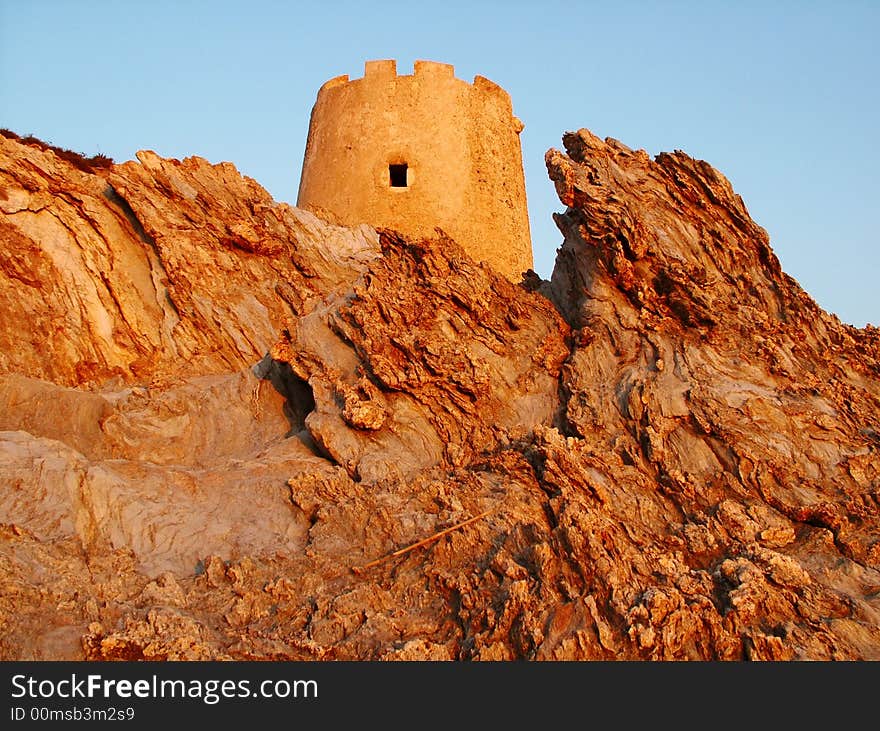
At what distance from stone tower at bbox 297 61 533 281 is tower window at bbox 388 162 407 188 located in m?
0.02

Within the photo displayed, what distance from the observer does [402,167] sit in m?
16.2

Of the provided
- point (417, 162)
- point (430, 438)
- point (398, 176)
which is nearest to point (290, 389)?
point (430, 438)

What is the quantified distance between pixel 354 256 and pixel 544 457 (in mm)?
6315

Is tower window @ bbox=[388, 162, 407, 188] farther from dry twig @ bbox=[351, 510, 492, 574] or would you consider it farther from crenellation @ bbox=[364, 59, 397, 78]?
dry twig @ bbox=[351, 510, 492, 574]

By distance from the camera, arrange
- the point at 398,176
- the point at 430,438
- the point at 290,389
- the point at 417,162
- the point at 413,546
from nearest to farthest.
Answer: the point at 413,546
the point at 430,438
the point at 290,389
the point at 417,162
the point at 398,176

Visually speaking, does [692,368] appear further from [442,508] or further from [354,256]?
[354,256]

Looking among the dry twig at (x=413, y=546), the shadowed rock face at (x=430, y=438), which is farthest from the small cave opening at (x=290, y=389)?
the dry twig at (x=413, y=546)

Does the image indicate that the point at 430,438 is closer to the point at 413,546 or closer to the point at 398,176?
the point at 413,546

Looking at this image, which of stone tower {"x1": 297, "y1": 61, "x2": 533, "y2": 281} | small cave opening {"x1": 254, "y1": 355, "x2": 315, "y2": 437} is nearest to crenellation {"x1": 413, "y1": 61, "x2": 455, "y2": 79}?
stone tower {"x1": 297, "y1": 61, "x2": 533, "y2": 281}

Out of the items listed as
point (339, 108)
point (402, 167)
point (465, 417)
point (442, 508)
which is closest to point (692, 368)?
point (465, 417)

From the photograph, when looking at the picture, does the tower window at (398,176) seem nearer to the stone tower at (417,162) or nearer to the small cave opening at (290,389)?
the stone tower at (417,162)

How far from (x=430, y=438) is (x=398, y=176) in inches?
314

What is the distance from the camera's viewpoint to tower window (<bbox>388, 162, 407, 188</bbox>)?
53.1ft

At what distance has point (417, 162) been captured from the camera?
15.9 m
